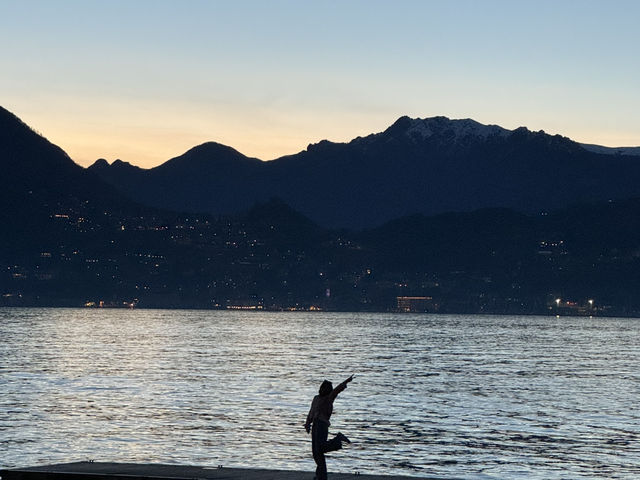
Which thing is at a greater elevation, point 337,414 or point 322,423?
point 322,423

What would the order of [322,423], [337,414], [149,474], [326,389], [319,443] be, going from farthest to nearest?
[337,414]
[149,474]
[319,443]
[322,423]
[326,389]

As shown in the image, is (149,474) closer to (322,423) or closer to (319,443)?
(319,443)

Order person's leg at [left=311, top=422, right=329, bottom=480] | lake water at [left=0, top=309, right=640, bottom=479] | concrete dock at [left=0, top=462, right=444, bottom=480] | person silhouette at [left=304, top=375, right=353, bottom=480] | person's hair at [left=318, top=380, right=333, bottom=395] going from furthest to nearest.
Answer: lake water at [left=0, top=309, right=640, bottom=479], concrete dock at [left=0, top=462, right=444, bottom=480], person's leg at [left=311, top=422, right=329, bottom=480], person silhouette at [left=304, top=375, right=353, bottom=480], person's hair at [left=318, top=380, right=333, bottom=395]

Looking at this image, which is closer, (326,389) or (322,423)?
(326,389)

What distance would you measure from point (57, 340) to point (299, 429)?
137 meters

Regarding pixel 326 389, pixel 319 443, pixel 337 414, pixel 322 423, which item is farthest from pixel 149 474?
pixel 337 414

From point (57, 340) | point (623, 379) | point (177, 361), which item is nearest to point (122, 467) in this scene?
point (623, 379)

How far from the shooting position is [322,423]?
1192 inches

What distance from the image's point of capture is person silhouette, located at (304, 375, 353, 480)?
29906 mm

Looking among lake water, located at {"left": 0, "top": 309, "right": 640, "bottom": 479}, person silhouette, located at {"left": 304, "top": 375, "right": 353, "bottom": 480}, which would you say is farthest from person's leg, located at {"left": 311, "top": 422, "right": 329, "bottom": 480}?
lake water, located at {"left": 0, "top": 309, "right": 640, "bottom": 479}

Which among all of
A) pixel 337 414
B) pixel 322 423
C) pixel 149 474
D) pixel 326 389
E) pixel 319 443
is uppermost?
pixel 326 389

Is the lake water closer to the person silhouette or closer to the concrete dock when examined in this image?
the concrete dock

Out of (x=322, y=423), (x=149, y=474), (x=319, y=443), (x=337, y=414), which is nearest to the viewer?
(x=322, y=423)

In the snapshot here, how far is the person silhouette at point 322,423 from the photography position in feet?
98.1
